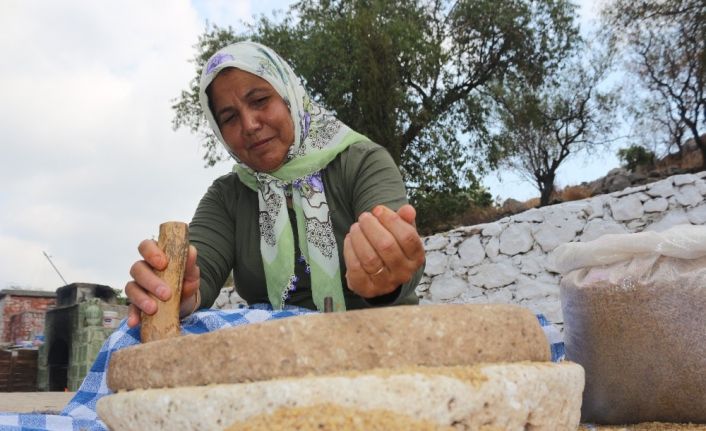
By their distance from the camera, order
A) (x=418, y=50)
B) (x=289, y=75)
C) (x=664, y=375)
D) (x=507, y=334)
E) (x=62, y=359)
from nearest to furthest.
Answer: (x=507, y=334)
(x=664, y=375)
(x=289, y=75)
(x=62, y=359)
(x=418, y=50)

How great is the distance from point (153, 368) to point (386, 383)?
33cm

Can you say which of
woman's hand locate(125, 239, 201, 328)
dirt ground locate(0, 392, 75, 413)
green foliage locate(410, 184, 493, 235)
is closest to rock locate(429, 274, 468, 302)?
dirt ground locate(0, 392, 75, 413)

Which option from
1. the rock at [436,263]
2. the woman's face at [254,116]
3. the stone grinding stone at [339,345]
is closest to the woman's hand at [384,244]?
the stone grinding stone at [339,345]

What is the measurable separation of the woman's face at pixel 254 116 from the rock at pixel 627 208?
5687mm

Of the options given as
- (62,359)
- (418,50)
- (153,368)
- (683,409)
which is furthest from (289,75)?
(418,50)

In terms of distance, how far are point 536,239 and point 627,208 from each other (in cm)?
104

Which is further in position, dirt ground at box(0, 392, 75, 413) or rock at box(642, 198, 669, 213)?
rock at box(642, 198, 669, 213)

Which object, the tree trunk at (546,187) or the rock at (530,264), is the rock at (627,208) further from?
the tree trunk at (546,187)

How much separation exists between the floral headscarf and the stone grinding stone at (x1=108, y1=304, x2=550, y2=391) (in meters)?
1.18

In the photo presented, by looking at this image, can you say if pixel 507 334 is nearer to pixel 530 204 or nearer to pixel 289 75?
pixel 289 75

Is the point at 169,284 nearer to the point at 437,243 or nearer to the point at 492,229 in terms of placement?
the point at 492,229

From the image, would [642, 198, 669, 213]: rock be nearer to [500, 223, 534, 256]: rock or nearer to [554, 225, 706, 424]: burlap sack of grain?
[500, 223, 534, 256]: rock

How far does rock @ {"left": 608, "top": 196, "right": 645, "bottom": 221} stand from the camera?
22.7 feet

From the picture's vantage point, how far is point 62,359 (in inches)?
419
